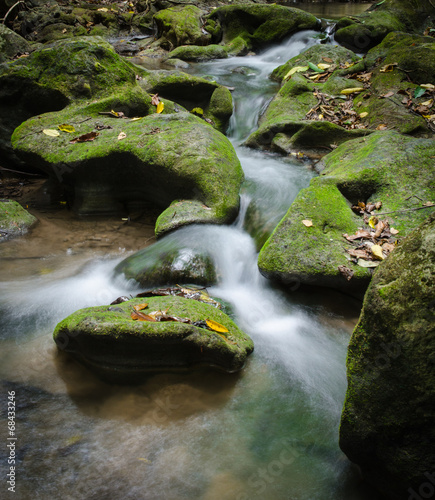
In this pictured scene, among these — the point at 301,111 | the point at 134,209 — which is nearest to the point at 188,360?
the point at 134,209

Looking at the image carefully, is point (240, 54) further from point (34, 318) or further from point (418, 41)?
point (34, 318)

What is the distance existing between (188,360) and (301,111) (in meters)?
6.10

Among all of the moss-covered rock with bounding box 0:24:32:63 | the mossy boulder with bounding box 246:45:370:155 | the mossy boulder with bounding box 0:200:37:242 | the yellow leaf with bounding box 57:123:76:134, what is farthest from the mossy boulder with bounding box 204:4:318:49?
the mossy boulder with bounding box 0:200:37:242

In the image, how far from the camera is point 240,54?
43.3 feet

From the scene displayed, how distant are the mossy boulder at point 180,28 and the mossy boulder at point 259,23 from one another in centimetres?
58

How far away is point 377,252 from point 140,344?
2547 mm

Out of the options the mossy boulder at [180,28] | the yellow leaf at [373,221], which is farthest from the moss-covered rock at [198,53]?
the yellow leaf at [373,221]

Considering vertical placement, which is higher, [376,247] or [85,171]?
[376,247]

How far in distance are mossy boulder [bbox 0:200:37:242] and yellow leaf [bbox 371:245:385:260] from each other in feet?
15.6

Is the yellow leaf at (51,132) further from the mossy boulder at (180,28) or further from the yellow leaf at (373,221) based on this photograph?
the mossy boulder at (180,28)

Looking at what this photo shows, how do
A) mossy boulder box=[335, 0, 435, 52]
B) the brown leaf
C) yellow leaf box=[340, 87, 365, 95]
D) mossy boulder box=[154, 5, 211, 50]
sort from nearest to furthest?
1. the brown leaf
2. yellow leaf box=[340, 87, 365, 95]
3. mossy boulder box=[335, 0, 435, 52]
4. mossy boulder box=[154, 5, 211, 50]

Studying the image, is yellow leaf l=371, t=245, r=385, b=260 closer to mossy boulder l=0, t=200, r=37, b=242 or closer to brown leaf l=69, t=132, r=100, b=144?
brown leaf l=69, t=132, r=100, b=144

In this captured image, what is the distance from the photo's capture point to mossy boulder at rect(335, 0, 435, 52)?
A: 10945 mm

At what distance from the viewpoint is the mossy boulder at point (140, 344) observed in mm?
3020
